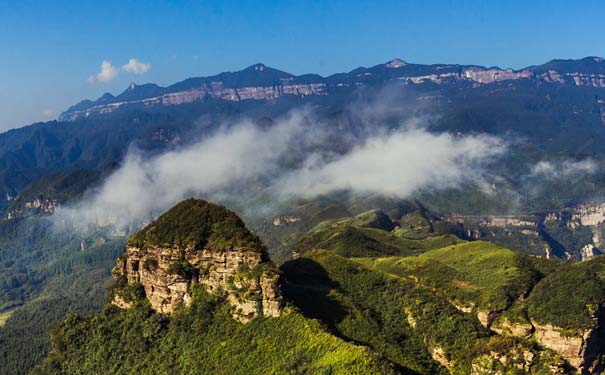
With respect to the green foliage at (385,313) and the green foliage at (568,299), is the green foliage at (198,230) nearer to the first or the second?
the green foliage at (385,313)

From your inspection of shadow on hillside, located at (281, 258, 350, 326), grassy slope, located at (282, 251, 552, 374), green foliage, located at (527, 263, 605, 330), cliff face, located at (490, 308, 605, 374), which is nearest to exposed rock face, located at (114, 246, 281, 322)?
shadow on hillside, located at (281, 258, 350, 326)

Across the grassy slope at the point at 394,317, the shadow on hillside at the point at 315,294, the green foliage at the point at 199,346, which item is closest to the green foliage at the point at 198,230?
the green foliage at the point at 199,346

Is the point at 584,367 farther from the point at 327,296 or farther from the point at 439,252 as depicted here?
the point at 439,252

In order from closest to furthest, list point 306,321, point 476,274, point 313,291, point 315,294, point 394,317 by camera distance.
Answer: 1. point 306,321
2. point 315,294
3. point 313,291
4. point 394,317
5. point 476,274

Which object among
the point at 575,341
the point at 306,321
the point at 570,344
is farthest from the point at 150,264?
the point at 575,341

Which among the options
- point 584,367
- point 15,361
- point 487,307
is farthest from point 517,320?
point 15,361

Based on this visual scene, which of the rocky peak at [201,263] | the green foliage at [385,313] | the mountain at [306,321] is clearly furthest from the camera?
the green foliage at [385,313]

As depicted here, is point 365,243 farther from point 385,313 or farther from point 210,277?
point 210,277
